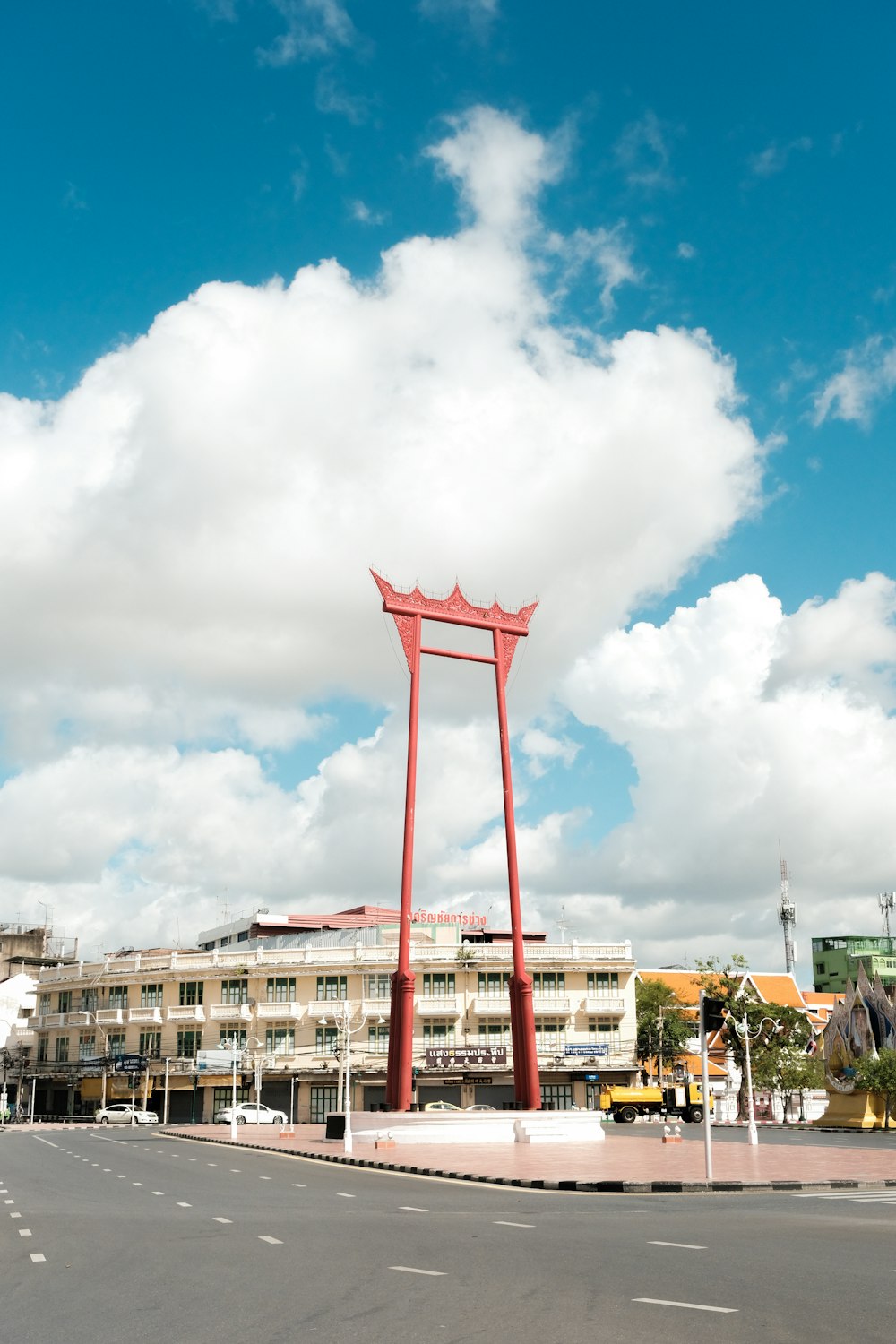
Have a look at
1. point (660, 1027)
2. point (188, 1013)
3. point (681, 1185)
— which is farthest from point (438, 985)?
point (681, 1185)

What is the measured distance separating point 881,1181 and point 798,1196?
3.43 metres

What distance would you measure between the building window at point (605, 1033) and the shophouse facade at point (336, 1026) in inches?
2.9

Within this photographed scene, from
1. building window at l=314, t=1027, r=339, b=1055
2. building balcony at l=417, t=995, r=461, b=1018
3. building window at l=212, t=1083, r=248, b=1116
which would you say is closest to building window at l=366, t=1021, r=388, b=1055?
building window at l=314, t=1027, r=339, b=1055

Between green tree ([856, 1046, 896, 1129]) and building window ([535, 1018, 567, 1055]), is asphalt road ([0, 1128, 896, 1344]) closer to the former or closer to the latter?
green tree ([856, 1046, 896, 1129])

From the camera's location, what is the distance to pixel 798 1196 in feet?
70.3

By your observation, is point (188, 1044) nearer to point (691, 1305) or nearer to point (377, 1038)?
point (377, 1038)

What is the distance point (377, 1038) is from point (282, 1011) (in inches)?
241

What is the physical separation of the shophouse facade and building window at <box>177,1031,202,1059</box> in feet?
0.26

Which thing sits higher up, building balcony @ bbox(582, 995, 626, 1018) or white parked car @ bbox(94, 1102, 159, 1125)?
building balcony @ bbox(582, 995, 626, 1018)

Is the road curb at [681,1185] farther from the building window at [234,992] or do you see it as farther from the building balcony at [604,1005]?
the building window at [234,992]

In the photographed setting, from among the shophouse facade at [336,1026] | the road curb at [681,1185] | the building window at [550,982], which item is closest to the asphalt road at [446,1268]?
the road curb at [681,1185]

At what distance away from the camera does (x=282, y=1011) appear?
75.3 metres

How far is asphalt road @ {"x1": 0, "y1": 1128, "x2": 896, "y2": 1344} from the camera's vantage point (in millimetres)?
9148

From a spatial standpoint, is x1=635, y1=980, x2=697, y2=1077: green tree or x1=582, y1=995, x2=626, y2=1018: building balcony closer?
x1=582, y1=995, x2=626, y2=1018: building balcony
